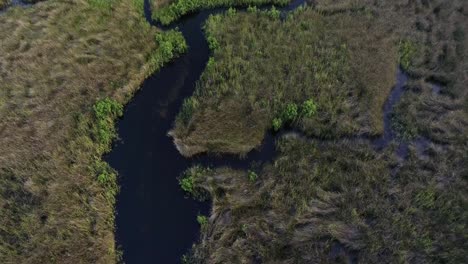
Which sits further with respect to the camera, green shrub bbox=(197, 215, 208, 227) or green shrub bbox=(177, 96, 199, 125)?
green shrub bbox=(177, 96, 199, 125)

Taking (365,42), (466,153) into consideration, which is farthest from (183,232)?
(365,42)

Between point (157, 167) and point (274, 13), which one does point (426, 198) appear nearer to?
point (157, 167)

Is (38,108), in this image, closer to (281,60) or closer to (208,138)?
(208,138)

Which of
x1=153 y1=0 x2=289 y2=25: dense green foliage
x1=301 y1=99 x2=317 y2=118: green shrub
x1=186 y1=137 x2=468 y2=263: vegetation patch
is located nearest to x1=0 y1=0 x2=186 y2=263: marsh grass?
x1=153 y1=0 x2=289 y2=25: dense green foliage

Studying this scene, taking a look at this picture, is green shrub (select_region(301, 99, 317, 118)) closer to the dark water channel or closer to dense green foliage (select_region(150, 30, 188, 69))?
the dark water channel

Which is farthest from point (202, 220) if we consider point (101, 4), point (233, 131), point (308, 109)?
point (101, 4)

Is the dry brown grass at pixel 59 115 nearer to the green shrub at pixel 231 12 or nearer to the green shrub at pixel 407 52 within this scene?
the green shrub at pixel 231 12
